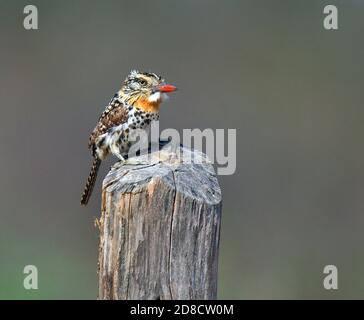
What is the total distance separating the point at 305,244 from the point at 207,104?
3.25m

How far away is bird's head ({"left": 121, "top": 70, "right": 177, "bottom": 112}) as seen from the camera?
6.72 meters

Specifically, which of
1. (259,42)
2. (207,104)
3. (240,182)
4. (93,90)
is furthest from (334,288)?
(259,42)

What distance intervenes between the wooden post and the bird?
2.18 m

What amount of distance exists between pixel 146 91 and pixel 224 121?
5.68 metres

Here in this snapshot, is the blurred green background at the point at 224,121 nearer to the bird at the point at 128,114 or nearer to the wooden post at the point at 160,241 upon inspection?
the bird at the point at 128,114

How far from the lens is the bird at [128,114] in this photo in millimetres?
6680

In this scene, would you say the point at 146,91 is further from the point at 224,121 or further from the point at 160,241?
the point at 224,121

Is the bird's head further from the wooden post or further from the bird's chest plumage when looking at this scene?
the wooden post

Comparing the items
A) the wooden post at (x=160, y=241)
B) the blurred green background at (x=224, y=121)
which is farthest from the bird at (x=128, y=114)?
the blurred green background at (x=224, y=121)

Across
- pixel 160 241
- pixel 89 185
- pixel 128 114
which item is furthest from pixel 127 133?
pixel 160 241

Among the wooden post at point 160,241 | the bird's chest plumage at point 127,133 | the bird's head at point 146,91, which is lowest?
the wooden post at point 160,241

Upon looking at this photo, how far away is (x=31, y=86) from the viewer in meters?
12.7

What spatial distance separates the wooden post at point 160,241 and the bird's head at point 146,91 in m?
2.27

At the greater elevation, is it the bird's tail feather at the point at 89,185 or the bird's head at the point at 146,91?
the bird's head at the point at 146,91
